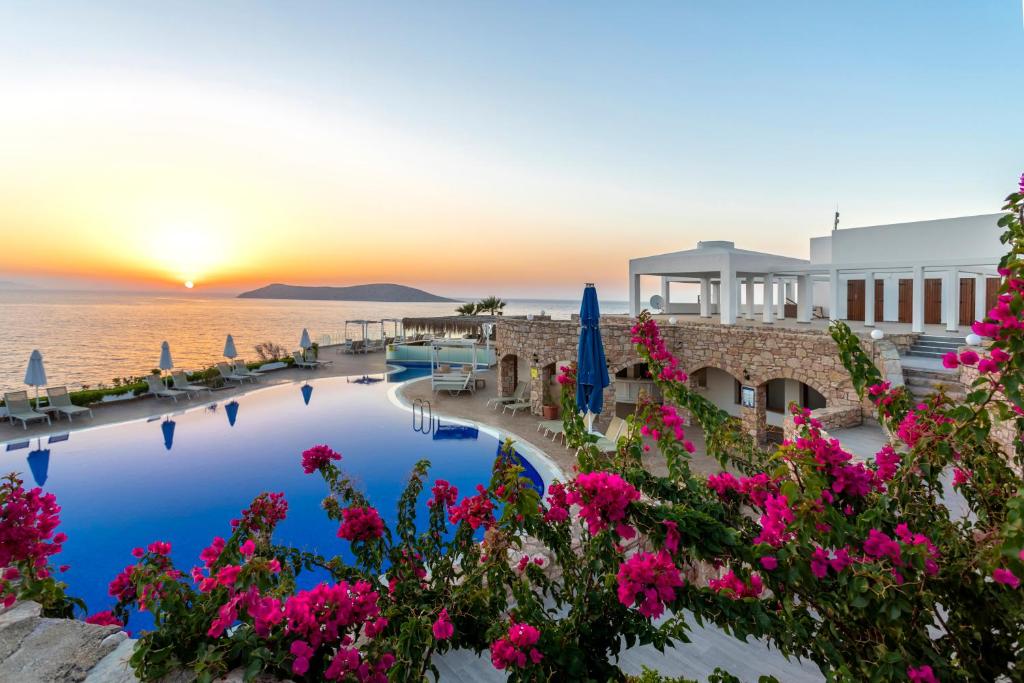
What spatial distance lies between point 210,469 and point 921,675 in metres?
11.5

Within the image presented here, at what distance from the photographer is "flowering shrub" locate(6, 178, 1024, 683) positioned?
1.67m

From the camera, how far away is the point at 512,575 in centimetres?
272

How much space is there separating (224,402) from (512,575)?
16.3m

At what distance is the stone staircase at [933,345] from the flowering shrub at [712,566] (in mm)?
10867

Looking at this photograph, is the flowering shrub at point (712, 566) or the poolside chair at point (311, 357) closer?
the flowering shrub at point (712, 566)

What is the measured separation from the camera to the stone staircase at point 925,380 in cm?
895

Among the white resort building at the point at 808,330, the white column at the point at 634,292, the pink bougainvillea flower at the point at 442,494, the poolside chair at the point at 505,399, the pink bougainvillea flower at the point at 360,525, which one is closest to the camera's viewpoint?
the pink bougainvillea flower at the point at 360,525

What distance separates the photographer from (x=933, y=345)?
1137cm

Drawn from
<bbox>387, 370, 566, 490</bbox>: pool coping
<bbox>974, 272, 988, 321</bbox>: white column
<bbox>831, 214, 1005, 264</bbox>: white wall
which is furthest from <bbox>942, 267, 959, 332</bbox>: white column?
<bbox>387, 370, 566, 490</bbox>: pool coping

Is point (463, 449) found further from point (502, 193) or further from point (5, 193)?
point (5, 193)

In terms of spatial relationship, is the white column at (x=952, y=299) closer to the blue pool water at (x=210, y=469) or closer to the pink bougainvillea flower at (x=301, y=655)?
the blue pool water at (x=210, y=469)

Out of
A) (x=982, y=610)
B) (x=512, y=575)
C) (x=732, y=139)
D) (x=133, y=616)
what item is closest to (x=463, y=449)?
(x=133, y=616)

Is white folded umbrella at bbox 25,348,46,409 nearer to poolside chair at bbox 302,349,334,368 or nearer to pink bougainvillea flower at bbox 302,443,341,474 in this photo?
poolside chair at bbox 302,349,334,368

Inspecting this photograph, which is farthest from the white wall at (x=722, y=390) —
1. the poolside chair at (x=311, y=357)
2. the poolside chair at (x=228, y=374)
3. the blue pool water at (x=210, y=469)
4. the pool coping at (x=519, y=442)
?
the poolside chair at (x=311, y=357)
